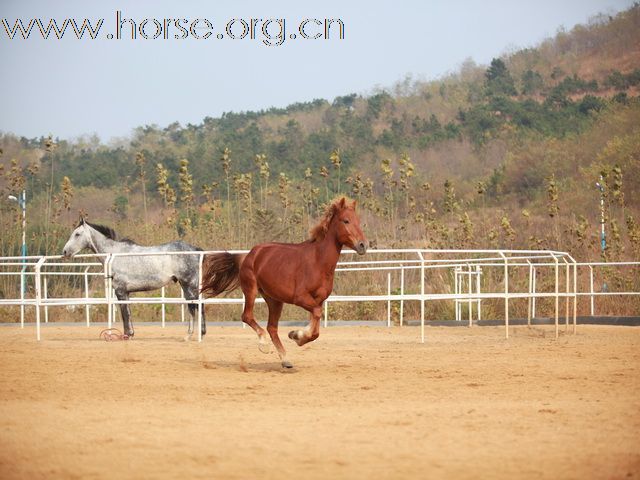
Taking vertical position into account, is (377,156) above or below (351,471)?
above

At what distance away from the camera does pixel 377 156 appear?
60.1 metres

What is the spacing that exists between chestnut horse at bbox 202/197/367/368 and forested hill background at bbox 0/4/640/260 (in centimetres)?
1212

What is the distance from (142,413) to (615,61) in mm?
71737

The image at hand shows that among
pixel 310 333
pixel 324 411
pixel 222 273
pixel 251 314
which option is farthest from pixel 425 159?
pixel 324 411

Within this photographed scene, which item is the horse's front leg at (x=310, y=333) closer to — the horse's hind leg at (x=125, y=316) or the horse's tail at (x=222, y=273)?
the horse's tail at (x=222, y=273)

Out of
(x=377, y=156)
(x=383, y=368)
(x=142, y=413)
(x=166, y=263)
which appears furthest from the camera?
(x=377, y=156)

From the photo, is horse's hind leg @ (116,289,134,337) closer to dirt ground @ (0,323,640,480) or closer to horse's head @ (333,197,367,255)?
dirt ground @ (0,323,640,480)

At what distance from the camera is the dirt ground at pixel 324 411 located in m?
6.40

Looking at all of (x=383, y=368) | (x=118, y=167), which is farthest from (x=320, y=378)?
(x=118, y=167)

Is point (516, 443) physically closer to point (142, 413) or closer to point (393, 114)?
point (142, 413)

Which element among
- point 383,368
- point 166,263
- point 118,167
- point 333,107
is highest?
point 333,107

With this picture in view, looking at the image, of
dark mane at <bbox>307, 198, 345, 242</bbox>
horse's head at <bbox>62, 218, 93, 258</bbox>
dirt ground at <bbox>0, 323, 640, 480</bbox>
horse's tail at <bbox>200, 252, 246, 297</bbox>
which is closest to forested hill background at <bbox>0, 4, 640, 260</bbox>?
horse's head at <bbox>62, 218, 93, 258</bbox>

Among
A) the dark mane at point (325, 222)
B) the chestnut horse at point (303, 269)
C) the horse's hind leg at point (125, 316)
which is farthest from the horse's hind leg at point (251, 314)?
the horse's hind leg at point (125, 316)

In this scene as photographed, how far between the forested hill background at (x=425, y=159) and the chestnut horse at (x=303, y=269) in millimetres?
12118
